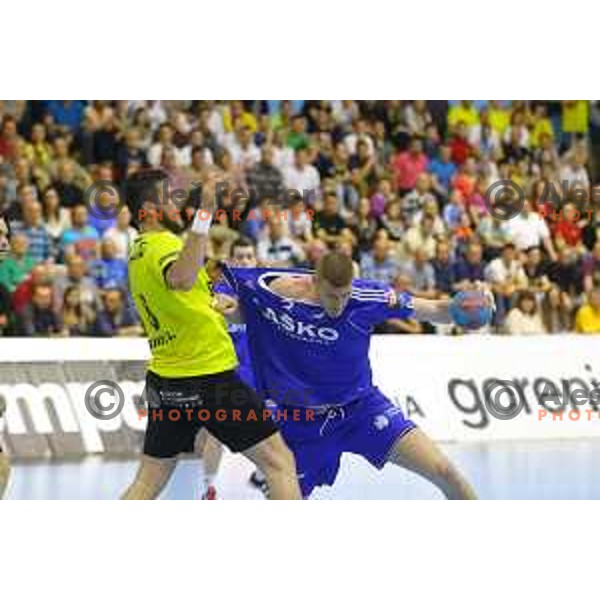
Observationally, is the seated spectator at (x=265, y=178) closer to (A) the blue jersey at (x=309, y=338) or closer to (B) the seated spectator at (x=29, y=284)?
(B) the seated spectator at (x=29, y=284)

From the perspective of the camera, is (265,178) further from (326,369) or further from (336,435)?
(336,435)

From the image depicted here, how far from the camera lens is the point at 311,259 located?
18828 millimetres

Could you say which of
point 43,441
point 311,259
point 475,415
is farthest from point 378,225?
point 43,441

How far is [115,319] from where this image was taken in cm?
1786

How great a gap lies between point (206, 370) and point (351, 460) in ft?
23.9

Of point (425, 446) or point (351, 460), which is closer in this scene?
point (425, 446)

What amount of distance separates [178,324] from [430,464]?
206 cm

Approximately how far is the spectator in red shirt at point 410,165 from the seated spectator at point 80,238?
4687 millimetres

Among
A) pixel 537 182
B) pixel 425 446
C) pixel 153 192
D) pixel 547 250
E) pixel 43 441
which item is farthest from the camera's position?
pixel 537 182

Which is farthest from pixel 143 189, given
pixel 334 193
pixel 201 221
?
pixel 334 193

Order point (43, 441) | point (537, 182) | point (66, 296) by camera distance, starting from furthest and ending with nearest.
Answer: point (537, 182), point (66, 296), point (43, 441)

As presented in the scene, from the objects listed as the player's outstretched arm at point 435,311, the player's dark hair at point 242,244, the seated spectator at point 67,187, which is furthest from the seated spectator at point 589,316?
the player's outstretched arm at point 435,311

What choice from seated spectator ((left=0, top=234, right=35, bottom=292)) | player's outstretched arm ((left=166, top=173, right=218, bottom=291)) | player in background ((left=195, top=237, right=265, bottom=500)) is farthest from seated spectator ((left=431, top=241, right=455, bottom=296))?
player's outstretched arm ((left=166, top=173, right=218, bottom=291))

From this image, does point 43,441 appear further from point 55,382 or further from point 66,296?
point 66,296
